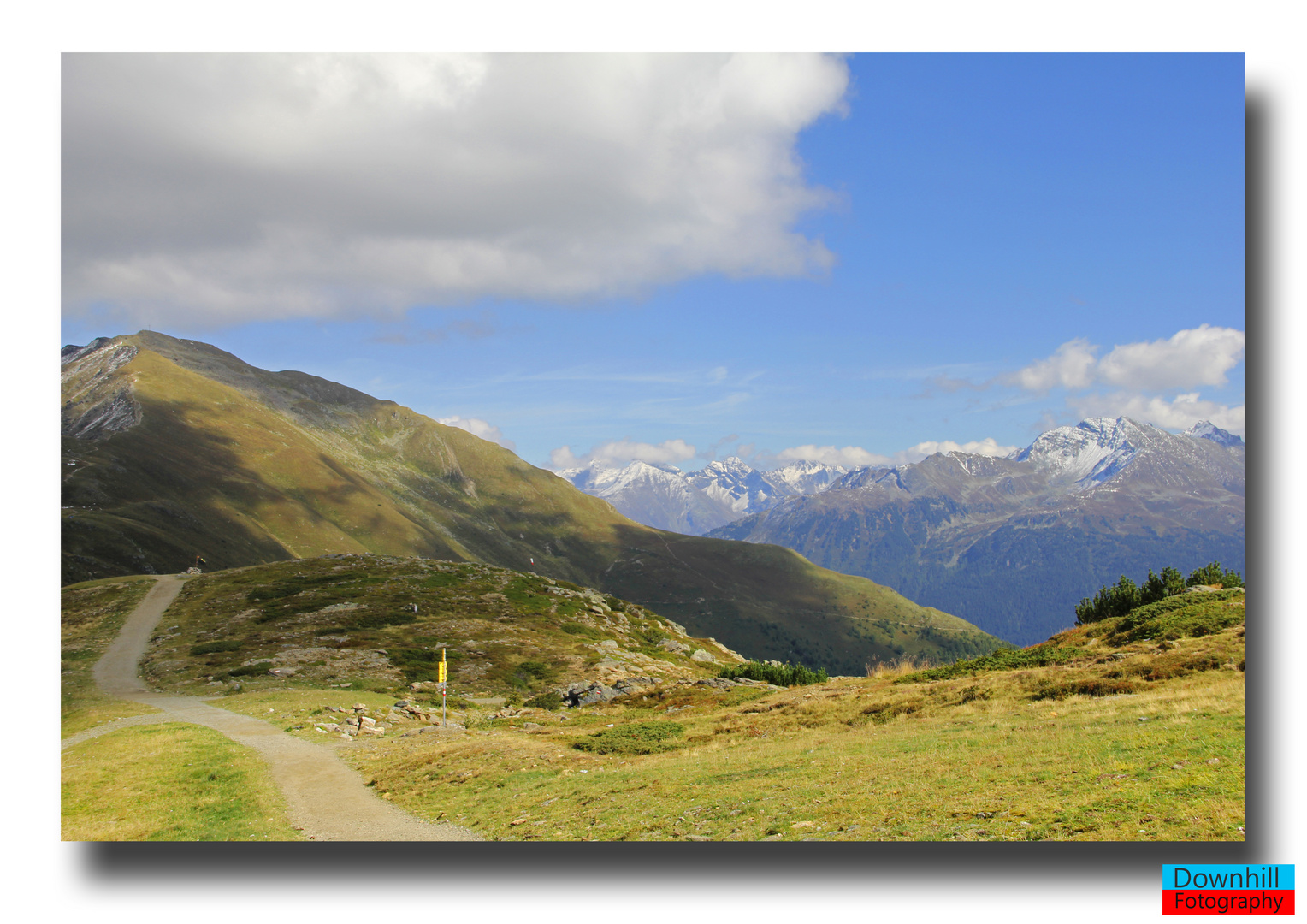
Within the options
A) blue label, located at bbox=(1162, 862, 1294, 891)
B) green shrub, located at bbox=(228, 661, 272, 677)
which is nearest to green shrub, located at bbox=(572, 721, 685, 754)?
blue label, located at bbox=(1162, 862, 1294, 891)

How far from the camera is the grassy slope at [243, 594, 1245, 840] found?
16.4 m

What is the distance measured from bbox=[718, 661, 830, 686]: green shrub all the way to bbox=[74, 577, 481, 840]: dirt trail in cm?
3206

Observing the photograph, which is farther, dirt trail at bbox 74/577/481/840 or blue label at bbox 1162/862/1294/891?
dirt trail at bbox 74/577/481/840

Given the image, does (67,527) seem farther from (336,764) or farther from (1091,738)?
(1091,738)

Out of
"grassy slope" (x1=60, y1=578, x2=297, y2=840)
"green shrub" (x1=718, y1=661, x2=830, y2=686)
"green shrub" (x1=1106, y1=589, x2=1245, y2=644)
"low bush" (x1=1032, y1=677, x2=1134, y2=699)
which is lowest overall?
"green shrub" (x1=718, y1=661, x2=830, y2=686)

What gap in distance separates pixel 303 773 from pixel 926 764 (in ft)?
74.1

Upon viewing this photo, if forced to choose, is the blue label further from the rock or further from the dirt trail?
the rock

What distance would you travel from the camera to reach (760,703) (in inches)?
1543

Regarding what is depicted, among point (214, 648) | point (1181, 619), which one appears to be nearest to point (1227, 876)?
point (1181, 619)

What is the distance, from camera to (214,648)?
61.9 meters

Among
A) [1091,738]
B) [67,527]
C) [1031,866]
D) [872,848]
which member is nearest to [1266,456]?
[1091,738]

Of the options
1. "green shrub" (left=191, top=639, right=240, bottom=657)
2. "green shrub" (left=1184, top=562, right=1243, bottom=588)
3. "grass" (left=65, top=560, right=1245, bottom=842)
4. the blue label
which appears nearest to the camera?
"grass" (left=65, top=560, right=1245, bottom=842)

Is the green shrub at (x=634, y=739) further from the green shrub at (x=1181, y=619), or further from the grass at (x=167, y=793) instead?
the green shrub at (x=1181, y=619)

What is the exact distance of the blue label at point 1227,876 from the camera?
1677 cm
